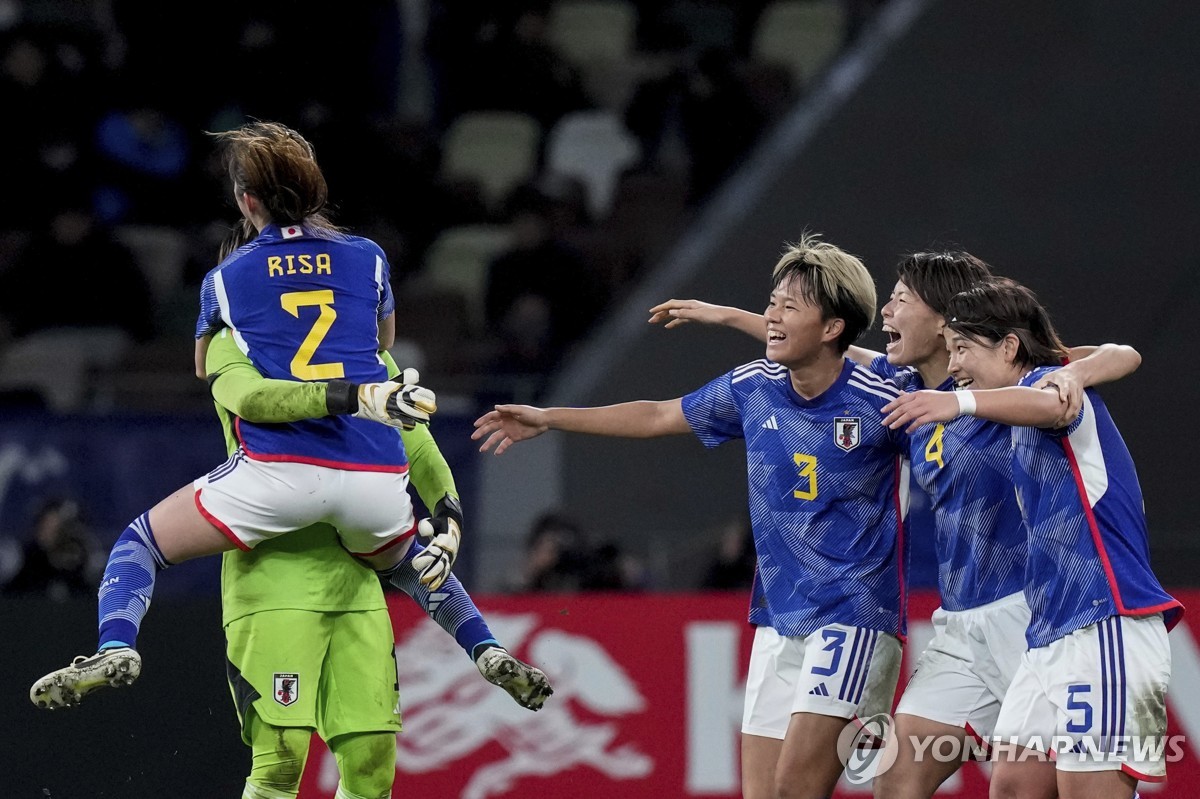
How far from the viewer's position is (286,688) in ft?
16.6

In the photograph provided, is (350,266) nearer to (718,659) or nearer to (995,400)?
(995,400)

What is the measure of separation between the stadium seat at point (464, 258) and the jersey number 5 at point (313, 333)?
678cm

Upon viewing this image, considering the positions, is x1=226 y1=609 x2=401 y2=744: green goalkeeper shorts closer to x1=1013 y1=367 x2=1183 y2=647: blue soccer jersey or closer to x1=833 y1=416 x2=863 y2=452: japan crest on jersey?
x1=833 y1=416 x2=863 y2=452: japan crest on jersey

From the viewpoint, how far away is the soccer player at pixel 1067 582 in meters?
4.52

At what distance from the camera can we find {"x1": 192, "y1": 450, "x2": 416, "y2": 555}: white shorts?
16.3ft

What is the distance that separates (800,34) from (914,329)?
8.01 m

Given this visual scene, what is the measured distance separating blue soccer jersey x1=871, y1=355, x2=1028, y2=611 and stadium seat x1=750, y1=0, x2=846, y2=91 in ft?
25.4

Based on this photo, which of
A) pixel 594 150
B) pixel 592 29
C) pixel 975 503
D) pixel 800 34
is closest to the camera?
pixel 975 503

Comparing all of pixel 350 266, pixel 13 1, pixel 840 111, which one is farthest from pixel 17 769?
pixel 13 1

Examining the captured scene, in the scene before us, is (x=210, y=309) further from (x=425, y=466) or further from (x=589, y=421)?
(x=589, y=421)

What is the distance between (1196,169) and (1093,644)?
5.43m

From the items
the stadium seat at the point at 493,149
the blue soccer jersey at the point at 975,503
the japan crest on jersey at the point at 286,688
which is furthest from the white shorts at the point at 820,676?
the stadium seat at the point at 493,149

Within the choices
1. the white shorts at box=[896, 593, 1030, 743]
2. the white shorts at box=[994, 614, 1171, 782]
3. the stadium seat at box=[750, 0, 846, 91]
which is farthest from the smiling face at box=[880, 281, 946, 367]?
the stadium seat at box=[750, 0, 846, 91]

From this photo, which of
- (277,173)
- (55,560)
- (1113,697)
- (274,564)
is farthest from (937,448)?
(55,560)
